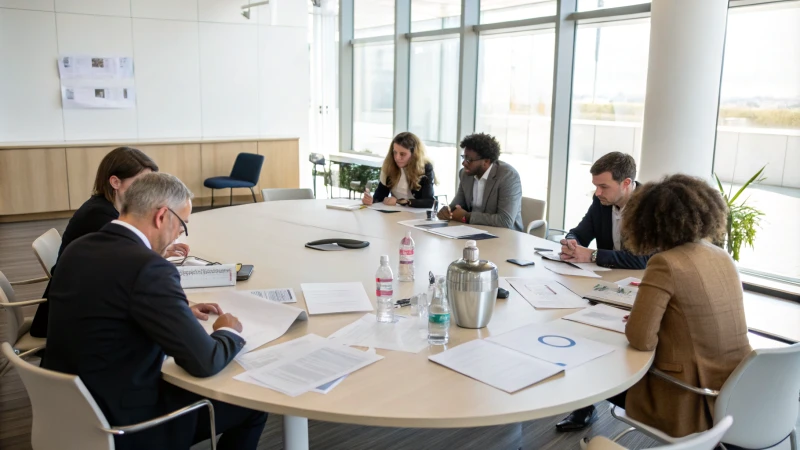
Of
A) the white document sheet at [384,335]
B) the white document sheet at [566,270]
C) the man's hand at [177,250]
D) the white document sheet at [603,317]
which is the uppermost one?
the man's hand at [177,250]

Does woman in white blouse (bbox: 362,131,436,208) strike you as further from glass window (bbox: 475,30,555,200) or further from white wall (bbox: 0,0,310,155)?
white wall (bbox: 0,0,310,155)

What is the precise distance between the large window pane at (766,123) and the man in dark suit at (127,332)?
484 centimetres

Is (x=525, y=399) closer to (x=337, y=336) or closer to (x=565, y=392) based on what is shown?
(x=565, y=392)

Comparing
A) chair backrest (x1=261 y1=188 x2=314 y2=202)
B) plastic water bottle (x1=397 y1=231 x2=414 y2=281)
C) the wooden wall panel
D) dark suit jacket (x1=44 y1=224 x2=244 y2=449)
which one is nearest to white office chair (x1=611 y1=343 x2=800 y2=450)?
plastic water bottle (x1=397 y1=231 x2=414 y2=281)

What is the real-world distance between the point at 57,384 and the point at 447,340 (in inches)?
46.1

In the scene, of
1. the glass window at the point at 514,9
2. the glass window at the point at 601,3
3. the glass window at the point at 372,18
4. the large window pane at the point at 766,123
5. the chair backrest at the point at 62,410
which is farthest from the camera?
the glass window at the point at 372,18

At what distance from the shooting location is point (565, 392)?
181 centimetres

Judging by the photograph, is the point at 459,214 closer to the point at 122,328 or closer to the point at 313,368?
the point at 313,368

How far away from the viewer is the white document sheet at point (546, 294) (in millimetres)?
2594

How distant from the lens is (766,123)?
5.16 m

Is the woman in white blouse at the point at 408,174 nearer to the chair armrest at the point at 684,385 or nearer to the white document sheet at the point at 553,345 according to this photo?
the white document sheet at the point at 553,345

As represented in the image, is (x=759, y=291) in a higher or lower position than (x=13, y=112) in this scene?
lower

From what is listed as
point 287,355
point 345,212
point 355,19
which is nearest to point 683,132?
point 345,212

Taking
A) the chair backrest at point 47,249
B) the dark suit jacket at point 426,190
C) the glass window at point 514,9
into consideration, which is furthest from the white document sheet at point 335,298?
the glass window at point 514,9
